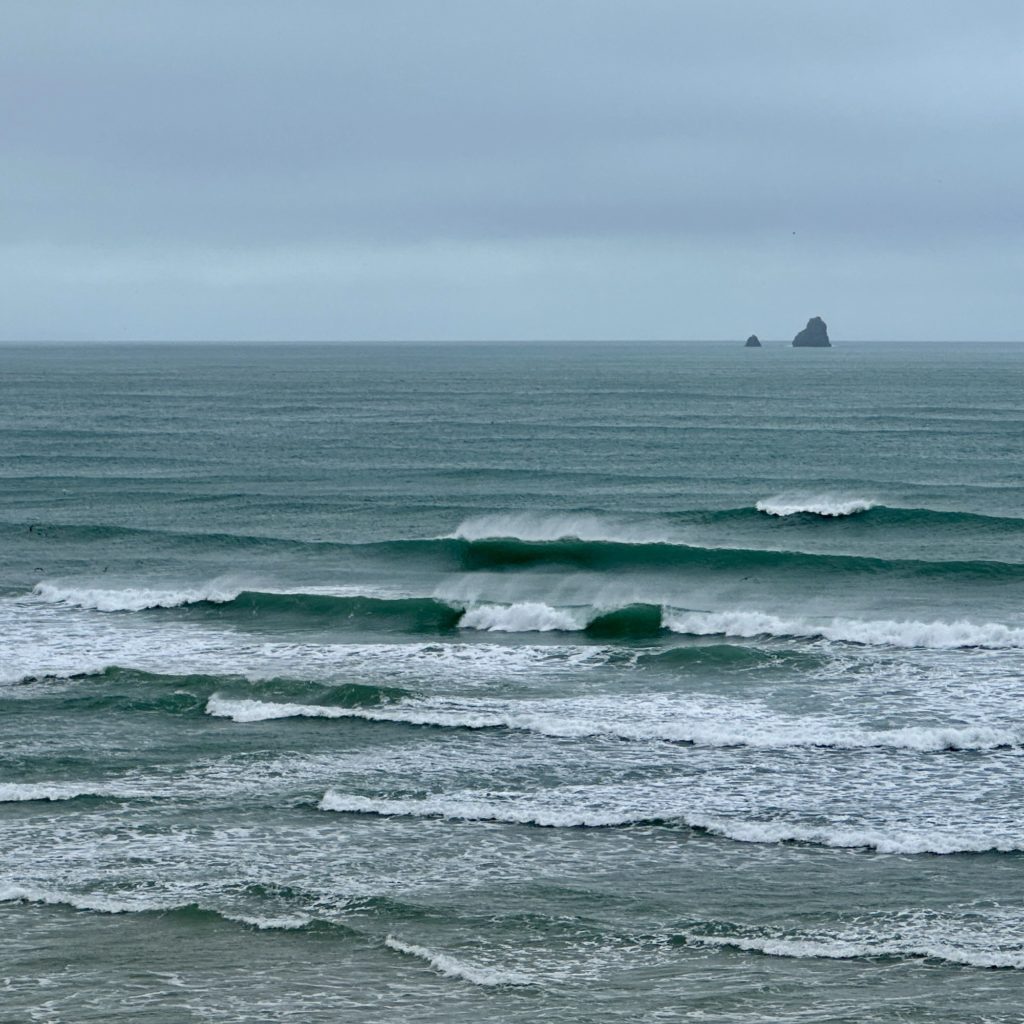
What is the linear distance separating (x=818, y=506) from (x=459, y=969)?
104 feet

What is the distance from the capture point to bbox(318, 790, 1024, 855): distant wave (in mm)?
17609

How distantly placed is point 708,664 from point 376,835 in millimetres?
10778

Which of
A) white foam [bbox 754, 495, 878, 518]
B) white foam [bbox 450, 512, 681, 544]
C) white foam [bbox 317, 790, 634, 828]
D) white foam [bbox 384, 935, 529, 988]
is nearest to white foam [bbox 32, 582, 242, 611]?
white foam [bbox 450, 512, 681, 544]

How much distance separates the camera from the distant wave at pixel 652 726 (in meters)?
21.9

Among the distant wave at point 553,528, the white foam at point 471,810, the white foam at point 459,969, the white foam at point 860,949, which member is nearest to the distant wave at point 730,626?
the distant wave at point 553,528

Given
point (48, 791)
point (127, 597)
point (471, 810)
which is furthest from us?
point (127, 597)

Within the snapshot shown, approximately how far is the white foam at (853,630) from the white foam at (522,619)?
80.2 inches

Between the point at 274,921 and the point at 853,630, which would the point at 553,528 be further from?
the point at 274,921

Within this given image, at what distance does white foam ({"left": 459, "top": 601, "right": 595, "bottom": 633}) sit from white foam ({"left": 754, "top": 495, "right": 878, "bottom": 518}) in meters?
14.1

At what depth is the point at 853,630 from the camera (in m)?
29.3

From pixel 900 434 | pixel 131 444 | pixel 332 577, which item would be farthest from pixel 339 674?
pixel 900 434

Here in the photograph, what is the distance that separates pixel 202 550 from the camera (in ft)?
127

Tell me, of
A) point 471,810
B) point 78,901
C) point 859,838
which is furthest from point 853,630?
point 78,901

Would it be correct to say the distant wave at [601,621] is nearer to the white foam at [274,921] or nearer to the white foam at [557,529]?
the white foam at [557,529]
